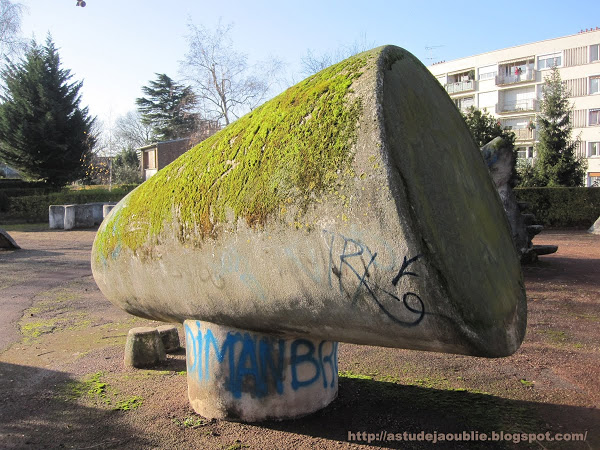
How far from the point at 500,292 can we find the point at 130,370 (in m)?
3.82

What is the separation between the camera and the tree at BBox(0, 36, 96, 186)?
3058 cm

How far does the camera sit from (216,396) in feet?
12.7

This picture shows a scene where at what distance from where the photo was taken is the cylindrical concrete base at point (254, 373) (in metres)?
3.71

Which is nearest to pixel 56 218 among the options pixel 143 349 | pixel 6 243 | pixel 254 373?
pixel 6 243

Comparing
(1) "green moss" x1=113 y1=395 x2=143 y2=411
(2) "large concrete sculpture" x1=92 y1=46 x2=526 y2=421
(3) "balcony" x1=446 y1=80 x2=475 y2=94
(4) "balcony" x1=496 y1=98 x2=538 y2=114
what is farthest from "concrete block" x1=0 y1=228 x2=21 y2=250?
(3) "balcony" x1=446 y1=80 x2=475 y2=94

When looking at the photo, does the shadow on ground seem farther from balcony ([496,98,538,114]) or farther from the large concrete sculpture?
balcony ([496,98,538,114])

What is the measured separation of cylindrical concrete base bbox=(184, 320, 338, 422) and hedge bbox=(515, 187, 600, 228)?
19.3 metres

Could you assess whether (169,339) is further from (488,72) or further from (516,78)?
(488,72)

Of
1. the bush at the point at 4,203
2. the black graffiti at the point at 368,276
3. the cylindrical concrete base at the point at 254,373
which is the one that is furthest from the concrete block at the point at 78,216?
the black graffiti at the point at 368,276

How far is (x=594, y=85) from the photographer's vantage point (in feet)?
134

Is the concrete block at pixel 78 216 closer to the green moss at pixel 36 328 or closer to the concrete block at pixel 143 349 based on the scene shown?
the green moss at pixel 36 328

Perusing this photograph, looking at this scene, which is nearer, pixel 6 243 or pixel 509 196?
pixel 509 196

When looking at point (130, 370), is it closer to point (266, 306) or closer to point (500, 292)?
point (266, 306)

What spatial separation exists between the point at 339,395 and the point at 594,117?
43455 millimetres
